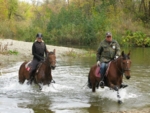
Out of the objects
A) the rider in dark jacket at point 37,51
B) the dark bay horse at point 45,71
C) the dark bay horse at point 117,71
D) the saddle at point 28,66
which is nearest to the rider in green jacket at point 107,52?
the dark bay horse at point 117,71

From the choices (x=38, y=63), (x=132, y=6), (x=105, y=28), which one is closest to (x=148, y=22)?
(x=132, y=6)

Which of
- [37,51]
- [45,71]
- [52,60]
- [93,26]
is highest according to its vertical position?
[93,26]

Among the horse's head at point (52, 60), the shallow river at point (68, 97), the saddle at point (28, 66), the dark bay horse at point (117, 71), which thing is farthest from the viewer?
the saddle at point (28, 66)

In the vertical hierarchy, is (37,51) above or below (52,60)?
above

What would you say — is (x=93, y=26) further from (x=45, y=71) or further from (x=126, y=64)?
(x=126, y=64)

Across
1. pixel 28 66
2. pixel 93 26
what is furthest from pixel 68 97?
pixel 93 26

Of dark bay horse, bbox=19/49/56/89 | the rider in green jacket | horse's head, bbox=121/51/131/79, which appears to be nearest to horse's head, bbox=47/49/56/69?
dark bay horse, bbox=19/49/56/89

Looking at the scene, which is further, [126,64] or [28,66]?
[28,66]

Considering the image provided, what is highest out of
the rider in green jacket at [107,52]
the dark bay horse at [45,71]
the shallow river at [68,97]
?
the rider in green jacket at [107,52]

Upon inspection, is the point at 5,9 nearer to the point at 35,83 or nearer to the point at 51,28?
the point at 51,28

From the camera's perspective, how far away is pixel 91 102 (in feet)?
33.7

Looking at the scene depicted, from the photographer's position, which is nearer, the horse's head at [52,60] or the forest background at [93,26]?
the horse's head at [52,60]

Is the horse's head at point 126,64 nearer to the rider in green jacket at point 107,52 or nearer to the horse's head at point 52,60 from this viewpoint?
the rider in green jacket at point 107,52

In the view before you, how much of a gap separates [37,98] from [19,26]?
48.2m
